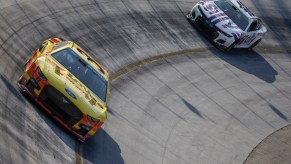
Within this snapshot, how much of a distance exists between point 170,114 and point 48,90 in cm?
542

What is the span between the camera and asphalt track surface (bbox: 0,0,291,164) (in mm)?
12703

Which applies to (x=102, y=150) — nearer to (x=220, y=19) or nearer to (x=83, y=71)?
(x=83, y=71)

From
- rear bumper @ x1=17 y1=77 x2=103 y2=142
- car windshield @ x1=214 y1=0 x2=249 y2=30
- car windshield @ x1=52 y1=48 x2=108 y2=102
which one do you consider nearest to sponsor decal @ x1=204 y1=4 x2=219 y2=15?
car windshield @ x1=214 y1=0 x2=249 y2=30

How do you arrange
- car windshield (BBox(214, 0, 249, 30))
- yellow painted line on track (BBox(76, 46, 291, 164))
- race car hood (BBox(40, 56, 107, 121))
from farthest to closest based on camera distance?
car windshield (BBox(214, 0, 249, 30)) < yellow painted line on track (BBox(76, 46, 291, 164)) < race car hood (BBox(40, 56, 107, 121))

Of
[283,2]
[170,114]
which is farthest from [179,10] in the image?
[283,2]

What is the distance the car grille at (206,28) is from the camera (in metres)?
21.8

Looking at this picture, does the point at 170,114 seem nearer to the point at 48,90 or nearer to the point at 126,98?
the point at 126,98

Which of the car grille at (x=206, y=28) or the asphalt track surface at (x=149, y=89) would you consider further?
the car grille at (x=206, y=28)

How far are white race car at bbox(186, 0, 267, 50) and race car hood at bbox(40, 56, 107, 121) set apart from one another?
995cm

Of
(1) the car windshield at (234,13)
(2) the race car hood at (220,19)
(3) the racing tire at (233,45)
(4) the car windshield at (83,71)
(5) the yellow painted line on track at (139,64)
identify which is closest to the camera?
(5) the yellow painted line on track at (139,64)

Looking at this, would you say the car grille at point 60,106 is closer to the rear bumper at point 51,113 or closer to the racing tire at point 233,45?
the rear bumper at point 51,113

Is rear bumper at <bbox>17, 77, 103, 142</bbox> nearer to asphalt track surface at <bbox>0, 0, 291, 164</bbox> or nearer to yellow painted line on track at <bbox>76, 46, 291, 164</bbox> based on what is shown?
asphalt track surface at <bbox>0, 0, 291, 164</bbox>

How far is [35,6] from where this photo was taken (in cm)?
1708

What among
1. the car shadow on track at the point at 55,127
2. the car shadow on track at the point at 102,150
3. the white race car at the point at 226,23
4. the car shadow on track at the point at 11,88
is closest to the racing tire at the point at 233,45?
the white race car at the point at 226,23
